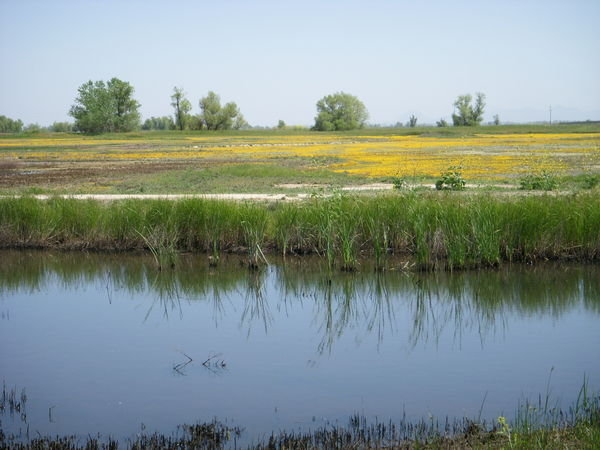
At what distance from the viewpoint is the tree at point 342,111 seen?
4884 inches

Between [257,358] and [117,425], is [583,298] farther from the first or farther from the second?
[117,425]

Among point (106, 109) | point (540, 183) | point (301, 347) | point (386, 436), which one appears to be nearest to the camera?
point (386, 436)

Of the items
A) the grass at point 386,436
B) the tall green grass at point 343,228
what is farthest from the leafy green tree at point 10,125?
the grass at point 386,436

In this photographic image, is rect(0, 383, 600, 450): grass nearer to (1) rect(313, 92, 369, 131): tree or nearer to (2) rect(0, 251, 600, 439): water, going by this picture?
(2) rect(0, 251, 600, 439): water

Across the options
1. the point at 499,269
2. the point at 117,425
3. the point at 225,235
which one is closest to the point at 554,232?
the point at 499,269

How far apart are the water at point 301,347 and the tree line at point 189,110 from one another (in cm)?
9985

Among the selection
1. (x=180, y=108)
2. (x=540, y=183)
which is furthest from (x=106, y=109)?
(x=540, y=183)

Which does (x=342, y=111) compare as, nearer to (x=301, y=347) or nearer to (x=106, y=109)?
(x=106, y=109)

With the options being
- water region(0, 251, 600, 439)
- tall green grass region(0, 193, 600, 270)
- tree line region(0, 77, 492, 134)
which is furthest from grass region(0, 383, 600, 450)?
tree line region(0, 77, 492, 134)

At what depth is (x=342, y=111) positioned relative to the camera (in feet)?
415

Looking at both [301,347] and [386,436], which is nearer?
[386,436]

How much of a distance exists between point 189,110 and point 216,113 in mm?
4258

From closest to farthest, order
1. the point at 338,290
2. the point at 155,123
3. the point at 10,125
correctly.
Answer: the point at 338,290, the point at 10,125, the point at 155,123

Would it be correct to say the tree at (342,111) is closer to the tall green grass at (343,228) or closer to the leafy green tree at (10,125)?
the leafy green tree at (10,125)
